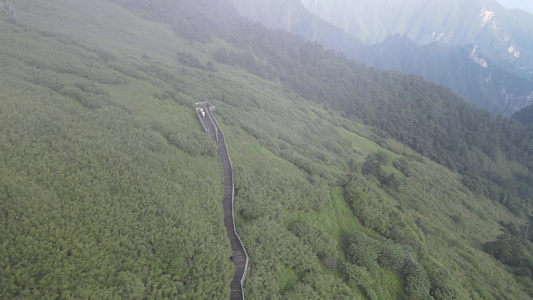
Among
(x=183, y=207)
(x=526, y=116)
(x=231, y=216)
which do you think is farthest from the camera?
(x=526, y=116)

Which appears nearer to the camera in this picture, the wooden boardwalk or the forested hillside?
the forested hillside

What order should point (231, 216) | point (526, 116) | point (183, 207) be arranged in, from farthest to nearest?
point (526, 116)
point (231, 216)
point (183, 207)

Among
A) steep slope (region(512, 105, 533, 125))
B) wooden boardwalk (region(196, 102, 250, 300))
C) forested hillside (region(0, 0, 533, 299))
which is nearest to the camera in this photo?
forested hillside (region(0, 0, 533, 299))

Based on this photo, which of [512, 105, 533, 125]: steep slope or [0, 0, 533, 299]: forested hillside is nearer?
[0, 0, 533, 299]: forested hillside

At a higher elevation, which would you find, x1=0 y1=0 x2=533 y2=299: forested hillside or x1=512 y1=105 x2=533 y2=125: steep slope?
x1=512 y1=105 x2=533 y2=125: steep slope

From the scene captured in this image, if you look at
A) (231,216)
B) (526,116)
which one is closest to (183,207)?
(231,216)

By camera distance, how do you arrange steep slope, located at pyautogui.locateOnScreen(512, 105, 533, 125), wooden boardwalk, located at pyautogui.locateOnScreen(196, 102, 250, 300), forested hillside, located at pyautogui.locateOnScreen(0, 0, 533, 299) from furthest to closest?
steep slope, located at pyautogui.locateOnScreen(512, 105, 533, 125), wooden boardwalk, located at pyautogui.locateOnScreen(196, 102, 250, 300), forested hillside, located at pyautogui.locateOnScreen(0, 0, 533, 299)

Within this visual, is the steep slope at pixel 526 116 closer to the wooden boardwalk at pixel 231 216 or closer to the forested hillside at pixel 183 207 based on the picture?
the forested hillside at pixel 183 207

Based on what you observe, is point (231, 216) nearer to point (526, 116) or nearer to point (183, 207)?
point (183, 207)

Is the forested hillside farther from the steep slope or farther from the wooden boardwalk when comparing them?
the steep slope

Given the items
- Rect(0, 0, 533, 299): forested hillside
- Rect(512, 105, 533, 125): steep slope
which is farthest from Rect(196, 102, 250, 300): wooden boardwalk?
Rect(512, 105, 533, 125): steep slope
